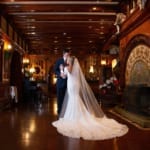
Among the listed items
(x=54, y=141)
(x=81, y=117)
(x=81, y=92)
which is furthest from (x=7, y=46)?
(x=54, y=141)

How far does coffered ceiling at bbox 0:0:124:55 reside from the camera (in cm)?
841

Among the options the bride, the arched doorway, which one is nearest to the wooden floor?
the bride

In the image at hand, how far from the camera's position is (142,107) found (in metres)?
6.11

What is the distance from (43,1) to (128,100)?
376 centimetres

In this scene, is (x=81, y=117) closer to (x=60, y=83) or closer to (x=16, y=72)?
(x=60, y=83)

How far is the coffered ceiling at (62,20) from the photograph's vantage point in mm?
8414

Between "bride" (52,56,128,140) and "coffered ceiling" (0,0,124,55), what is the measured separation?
3132mm

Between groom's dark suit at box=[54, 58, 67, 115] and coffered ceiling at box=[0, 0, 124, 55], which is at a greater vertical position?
coffered ceiling at box=[0, 0, 124, 55]

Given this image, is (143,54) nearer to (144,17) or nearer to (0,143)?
(144,17)

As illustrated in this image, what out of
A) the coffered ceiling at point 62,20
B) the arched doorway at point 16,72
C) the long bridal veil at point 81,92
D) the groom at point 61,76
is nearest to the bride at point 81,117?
the long bridal veil at point 81,92

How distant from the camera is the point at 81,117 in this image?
5355mm

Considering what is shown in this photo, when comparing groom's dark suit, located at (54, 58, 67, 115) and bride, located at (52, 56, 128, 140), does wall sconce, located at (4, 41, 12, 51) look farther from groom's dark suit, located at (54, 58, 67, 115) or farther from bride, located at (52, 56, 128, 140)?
bride, located at (52, 56, 128, 140)

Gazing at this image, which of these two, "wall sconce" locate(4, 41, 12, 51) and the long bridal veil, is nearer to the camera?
the long bridal veil

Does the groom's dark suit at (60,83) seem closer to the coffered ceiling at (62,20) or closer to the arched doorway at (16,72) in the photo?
the coffered ceiling at (62,20)
